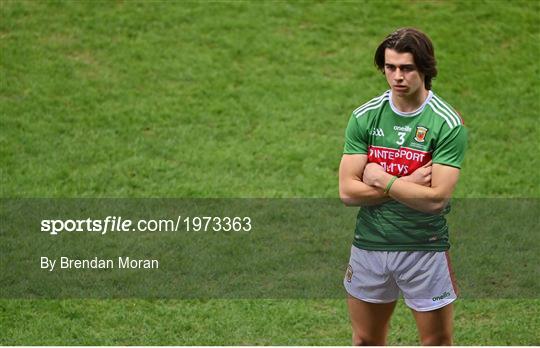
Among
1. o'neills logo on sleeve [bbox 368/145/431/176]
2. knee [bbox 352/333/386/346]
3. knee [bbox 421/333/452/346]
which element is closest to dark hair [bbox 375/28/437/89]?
o'neills logo on sleeve [bbox 368/145/431/176]

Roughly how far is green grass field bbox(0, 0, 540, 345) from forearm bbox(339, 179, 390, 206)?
290 centimetres

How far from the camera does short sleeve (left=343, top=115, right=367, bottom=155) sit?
6.25 metres

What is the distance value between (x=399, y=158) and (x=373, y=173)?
0.59 ft

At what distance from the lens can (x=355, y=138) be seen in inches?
247

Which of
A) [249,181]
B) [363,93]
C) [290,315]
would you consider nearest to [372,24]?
[363,93]

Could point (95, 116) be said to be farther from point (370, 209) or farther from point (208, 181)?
A: point (370, 209)

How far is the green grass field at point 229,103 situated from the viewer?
9.45 meters

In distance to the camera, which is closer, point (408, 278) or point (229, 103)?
point (408, 278)

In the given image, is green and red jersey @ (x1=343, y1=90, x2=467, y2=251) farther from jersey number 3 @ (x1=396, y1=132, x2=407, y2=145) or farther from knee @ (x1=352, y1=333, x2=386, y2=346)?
knee @ (x1=352, y1=333, x2=386, y2=346)

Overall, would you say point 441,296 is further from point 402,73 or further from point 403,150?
point 402,73

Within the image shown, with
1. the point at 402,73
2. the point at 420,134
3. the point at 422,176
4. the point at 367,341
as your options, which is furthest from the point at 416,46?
the point at 367,341

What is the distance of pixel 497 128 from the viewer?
1309 centimetres

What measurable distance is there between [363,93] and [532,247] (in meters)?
3.84

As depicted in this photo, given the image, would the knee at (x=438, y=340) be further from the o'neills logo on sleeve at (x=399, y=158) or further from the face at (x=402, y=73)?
the face at (x=402, y=73)
